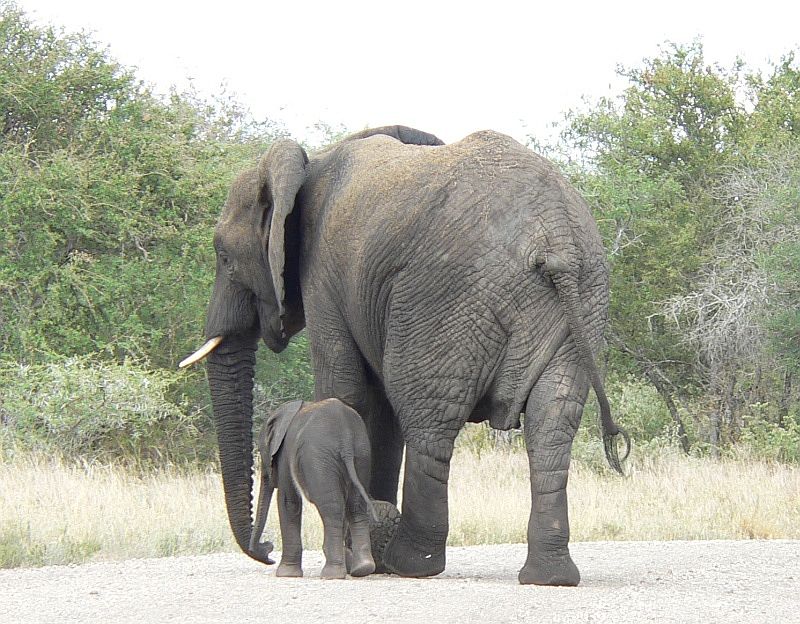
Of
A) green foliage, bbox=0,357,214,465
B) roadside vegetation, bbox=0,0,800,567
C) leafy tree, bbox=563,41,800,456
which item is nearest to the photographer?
roadside vegetation, bbox=0,0,800,567

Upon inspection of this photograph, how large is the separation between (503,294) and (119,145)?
12.1 meters

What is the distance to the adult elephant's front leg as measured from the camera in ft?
25.6

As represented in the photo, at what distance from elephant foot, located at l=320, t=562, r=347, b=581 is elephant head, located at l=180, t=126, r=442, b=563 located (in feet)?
3.49

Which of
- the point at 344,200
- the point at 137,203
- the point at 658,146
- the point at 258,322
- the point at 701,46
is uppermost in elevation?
the point at 701,46

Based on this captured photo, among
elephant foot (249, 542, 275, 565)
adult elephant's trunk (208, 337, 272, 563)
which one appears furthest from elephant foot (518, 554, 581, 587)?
adult elephant's trunk (208, 337, 272, 563)

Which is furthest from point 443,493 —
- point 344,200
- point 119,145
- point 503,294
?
point 119,145

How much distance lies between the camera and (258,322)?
31.5ft

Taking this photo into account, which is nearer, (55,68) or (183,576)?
(183,576)

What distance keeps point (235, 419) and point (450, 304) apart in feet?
8.40

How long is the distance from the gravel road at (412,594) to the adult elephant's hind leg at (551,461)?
0.21 meters

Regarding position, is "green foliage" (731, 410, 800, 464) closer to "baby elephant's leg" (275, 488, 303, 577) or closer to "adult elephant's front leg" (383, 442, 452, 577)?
"adult elephant's front leg" (383, 442, 452, 577)

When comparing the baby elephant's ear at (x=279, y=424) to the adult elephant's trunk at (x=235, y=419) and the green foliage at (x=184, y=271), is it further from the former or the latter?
the green foliage at (x=184, y=271)

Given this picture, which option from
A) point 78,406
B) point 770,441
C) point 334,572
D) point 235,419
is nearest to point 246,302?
point 235,419

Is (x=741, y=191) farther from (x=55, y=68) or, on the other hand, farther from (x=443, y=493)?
(x=443, y=493)
